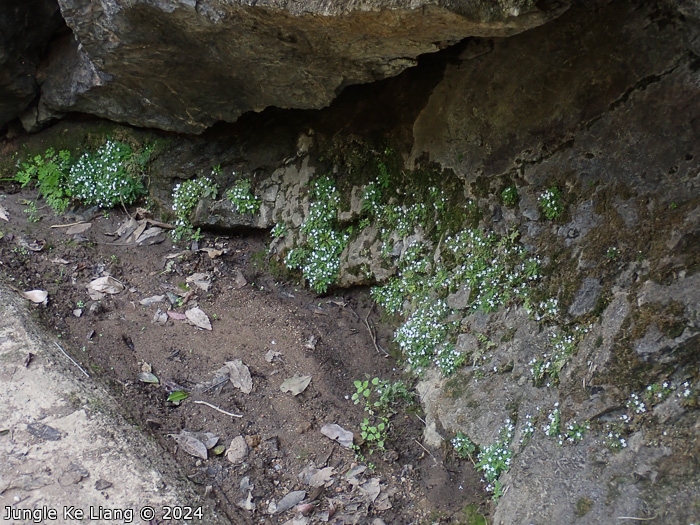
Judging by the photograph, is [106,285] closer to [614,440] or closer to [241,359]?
[241,359]

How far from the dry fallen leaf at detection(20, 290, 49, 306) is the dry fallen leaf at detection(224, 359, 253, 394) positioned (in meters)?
1.47

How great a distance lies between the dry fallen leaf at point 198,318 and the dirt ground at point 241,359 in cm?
5

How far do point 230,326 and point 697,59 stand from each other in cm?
348

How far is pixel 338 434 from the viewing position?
152 inches

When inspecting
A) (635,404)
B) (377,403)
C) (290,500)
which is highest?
(635,404)

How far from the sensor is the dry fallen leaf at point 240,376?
415 centimetres

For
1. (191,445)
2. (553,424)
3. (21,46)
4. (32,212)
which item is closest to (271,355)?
(191,445)

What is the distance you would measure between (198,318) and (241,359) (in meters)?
0.58

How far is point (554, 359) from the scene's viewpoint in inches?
134

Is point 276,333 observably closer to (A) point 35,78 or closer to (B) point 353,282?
(B) point 353,282

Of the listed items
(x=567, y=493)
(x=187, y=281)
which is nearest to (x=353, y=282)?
(x=187, y=281)

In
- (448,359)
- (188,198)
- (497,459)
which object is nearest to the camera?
(497,459)

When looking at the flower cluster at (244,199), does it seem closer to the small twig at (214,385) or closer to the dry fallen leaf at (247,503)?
the small twig at (214,385)

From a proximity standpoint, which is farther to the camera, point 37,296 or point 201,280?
point 201,280
